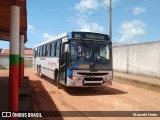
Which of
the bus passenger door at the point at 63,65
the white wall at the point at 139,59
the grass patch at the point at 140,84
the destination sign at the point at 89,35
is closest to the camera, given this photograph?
the destination sign at the point at 89,35

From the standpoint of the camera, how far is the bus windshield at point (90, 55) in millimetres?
13141

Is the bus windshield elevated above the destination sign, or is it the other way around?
the destination sign

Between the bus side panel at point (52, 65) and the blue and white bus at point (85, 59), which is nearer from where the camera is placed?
the blue and white bus at point (85, 59)

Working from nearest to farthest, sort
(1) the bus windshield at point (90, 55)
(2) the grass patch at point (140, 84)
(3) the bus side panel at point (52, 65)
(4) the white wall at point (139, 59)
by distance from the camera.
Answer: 1. (1) the bus windshield at point (90, 55)
2. (3) the bus side panel at point (52, 65)
3. (2) the grass patch at point (140, 84)
4. (4) the white wall at point (139, 59)

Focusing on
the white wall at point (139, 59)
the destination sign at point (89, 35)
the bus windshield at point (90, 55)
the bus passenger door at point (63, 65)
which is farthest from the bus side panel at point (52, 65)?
the white wall at point (139, 59)

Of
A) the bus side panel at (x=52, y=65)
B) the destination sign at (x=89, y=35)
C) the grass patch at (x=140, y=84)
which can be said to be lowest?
the grass patch at (x=140, y=84)

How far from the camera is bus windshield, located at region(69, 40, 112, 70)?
1314 cm

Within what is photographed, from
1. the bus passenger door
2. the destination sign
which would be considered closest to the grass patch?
the destination sign

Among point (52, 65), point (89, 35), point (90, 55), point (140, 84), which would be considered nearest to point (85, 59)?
point (90, 55)

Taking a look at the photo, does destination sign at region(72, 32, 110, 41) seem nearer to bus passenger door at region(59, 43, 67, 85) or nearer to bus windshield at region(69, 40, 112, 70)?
bus windshield at region(69, 40, 112, 70)

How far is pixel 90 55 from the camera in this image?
526 inches

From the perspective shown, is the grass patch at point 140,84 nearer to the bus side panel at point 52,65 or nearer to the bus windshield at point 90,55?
the bus windshield at point 90,55

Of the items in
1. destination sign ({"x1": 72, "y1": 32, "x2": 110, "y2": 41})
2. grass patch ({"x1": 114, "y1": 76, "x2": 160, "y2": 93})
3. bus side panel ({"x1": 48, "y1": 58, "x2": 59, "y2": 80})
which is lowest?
grass patch ({"x1": 114, "y1": 76, "x2": 160, "y2": 93})

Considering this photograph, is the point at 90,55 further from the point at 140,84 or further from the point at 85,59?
the point at 140,84
